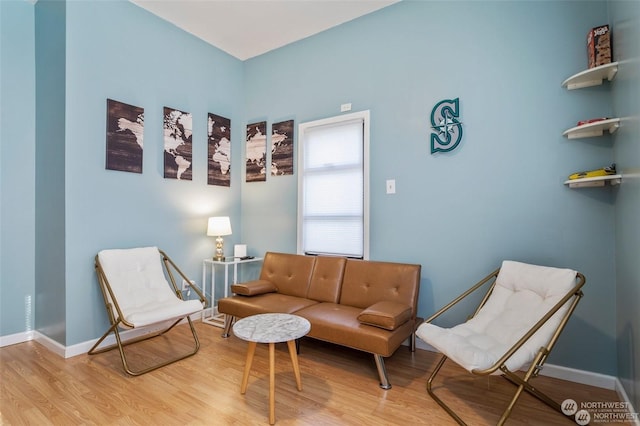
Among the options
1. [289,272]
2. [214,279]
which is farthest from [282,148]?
[214,279]

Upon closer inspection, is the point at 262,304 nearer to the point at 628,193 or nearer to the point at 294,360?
the point at 294,360

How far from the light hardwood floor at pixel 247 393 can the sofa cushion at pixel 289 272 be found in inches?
29.2

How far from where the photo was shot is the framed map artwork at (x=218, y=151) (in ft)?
13.4

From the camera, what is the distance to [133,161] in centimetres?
331

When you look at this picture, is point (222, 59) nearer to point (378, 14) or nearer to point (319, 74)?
point (319, 74)

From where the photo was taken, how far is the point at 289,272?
3541mm

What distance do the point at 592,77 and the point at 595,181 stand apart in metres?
0.75

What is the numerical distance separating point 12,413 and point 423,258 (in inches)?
127

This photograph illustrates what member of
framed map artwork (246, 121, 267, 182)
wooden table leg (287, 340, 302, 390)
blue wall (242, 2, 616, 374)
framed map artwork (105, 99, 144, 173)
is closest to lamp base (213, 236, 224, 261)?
framed map artwork (246, 121, 267, 182)

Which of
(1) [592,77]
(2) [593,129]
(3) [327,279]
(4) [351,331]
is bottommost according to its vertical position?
(4) [351,331]

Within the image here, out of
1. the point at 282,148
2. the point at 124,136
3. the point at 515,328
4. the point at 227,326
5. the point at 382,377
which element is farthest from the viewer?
the point at 282,148

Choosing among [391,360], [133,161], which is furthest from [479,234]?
[133,161]

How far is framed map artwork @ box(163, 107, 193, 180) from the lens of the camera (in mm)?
3611

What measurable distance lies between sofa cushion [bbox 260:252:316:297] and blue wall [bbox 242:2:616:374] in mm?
760
